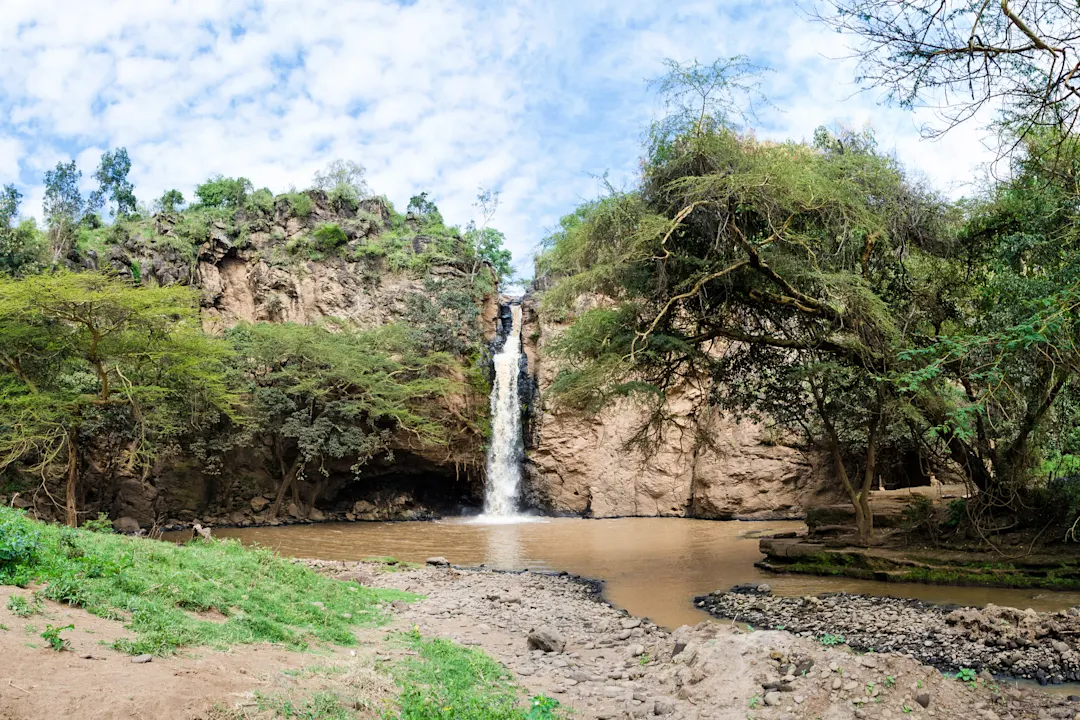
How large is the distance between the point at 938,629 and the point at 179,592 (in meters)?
7.84

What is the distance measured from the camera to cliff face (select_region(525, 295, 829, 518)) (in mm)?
24609

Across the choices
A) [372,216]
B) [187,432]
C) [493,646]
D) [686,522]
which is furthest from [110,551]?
[372,216]

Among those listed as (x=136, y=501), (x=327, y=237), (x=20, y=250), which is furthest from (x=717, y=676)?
(x=327, y=237)

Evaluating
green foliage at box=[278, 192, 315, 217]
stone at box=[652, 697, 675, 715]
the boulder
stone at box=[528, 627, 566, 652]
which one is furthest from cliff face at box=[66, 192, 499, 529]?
stone at box=[652, 697, 675, 715]

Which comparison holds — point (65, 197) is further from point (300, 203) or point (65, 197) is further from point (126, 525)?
point (126, 525)

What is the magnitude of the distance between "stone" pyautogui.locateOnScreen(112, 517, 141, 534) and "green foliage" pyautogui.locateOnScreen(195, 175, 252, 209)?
18420mm

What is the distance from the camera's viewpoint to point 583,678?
6184 mm

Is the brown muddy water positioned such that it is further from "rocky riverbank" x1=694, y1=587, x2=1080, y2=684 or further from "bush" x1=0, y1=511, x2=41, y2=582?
"bush" x1=0, y1=511, x2=41, y2=582

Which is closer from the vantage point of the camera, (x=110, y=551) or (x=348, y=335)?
(x=110, y=551)

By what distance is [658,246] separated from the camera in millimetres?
11625

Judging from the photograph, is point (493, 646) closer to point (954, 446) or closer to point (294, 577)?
point (294, 577)

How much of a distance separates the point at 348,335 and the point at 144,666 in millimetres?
23131

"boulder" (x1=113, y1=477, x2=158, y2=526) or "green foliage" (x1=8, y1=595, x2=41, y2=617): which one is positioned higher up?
"green foliage" (x1=8, y1=595, x2=41, y2=617)

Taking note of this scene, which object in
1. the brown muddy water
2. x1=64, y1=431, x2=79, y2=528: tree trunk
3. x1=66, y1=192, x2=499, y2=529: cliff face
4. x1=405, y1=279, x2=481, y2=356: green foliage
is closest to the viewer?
the brown muddy water
